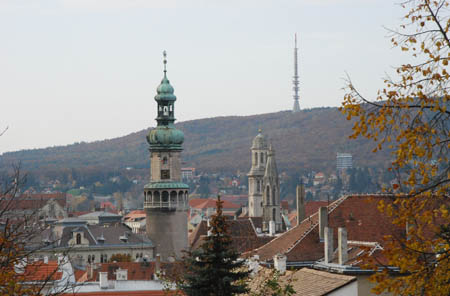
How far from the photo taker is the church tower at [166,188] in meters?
98.6

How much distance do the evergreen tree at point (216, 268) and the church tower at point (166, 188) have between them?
7234cm

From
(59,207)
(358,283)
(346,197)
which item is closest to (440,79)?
(358,283)

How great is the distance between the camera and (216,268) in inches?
858

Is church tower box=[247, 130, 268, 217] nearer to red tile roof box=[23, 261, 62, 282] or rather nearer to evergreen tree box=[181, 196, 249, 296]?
red tile roof box=[23, 261, 62, 282]

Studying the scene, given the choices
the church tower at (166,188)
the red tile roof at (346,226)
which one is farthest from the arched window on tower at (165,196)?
the red tile roof at (346,226)

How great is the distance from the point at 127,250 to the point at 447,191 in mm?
87544

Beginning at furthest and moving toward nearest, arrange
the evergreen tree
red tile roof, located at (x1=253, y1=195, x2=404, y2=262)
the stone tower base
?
the stone tower base < red tile roof, located at (x1=253, y1=195, x2=404, y2=262) < the evergreen tree

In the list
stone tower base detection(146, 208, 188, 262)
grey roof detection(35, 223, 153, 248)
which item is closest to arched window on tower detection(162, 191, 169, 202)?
stone tower base detection(146, 208, 188, 262)

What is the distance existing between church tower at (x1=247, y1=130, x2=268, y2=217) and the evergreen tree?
108882 millimetres

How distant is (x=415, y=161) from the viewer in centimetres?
1379

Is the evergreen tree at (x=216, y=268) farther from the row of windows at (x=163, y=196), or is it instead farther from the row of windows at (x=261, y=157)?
the row of windows at (x=261, y=157)

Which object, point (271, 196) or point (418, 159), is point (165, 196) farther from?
point (418, 159)

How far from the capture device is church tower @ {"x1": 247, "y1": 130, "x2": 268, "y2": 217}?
132750 mm

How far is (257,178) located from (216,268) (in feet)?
370
